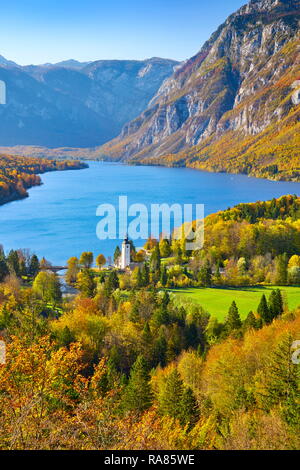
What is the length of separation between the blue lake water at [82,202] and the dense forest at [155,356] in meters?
13.8

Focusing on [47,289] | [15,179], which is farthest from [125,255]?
[15,179]

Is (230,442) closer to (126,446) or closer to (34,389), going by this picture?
(126,446)

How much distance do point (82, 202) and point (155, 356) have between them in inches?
3351

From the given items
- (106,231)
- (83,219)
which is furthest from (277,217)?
(83,219)

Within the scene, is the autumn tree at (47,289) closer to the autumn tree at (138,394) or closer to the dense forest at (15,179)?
the autumn tree at (138,394)

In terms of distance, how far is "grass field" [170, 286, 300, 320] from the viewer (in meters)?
38.7

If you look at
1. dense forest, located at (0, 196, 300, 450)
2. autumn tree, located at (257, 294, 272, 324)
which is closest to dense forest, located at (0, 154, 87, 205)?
dense forest, located at (0, 196, 300, 450)

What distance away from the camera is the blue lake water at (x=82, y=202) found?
7244cm

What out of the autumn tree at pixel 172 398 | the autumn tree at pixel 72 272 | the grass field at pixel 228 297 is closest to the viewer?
the autumn tree at pixel 172 398

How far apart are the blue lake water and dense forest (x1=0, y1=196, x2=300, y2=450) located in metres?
13.8

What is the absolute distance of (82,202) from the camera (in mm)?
112000

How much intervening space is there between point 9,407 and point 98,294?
3005 cm

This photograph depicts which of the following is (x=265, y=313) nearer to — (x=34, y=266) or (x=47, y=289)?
(x=47, y=289)

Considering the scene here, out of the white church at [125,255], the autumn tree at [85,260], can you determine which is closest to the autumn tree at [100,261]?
the autumn tree at [85,260]
